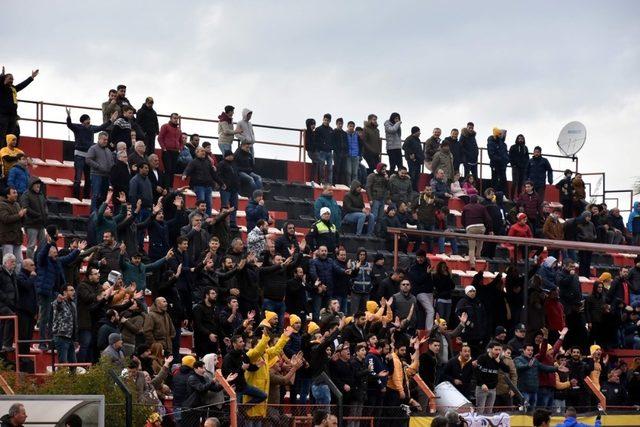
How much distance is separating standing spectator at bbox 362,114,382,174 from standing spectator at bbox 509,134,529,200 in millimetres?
3693

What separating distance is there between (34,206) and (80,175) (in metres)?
4.64

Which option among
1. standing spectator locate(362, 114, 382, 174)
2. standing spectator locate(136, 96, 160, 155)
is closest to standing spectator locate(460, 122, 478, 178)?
standing spectator locate(362, 114, 382, 174)

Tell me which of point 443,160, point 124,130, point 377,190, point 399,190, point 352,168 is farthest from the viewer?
point 443,160

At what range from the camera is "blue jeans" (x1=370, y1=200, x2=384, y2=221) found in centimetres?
3431

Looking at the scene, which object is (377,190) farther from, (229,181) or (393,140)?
(393,140)

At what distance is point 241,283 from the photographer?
27156 mm

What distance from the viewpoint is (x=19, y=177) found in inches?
1109

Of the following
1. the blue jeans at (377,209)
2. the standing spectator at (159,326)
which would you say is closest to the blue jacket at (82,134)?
the blue jeans at (377,209)

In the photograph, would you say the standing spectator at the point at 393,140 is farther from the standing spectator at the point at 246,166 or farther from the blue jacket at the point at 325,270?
the blue jacket at the point at 325,270

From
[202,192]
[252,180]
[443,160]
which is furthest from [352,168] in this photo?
[202,192]

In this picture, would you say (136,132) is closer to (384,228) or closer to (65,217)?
(65,217)

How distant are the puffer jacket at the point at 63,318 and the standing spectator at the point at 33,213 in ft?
10.5

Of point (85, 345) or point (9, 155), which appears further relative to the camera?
point (9, 155)

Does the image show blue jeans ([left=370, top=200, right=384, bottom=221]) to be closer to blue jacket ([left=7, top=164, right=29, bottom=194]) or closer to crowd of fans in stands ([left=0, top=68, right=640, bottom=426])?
crowd of fans in stands ([left=0, top=68, right=640, bottom=426])
